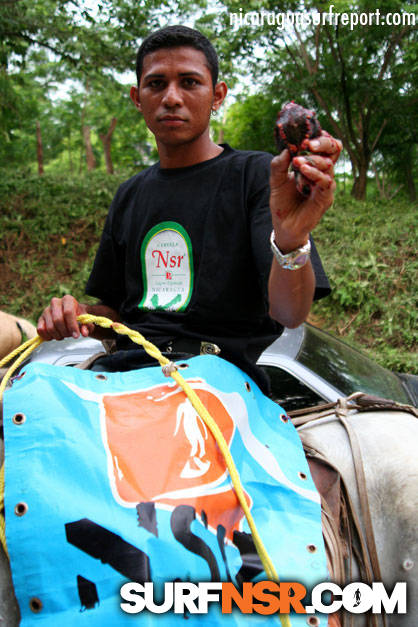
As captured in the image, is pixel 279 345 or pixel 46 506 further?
pixel 279 345

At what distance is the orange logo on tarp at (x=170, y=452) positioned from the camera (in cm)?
109

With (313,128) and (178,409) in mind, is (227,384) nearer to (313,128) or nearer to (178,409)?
(178,409)

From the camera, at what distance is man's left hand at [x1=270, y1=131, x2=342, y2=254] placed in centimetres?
102

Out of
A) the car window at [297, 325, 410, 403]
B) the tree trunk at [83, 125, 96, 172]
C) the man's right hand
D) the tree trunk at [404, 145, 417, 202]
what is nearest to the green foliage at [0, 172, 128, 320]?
the car window at [297, 325, 410, 403]

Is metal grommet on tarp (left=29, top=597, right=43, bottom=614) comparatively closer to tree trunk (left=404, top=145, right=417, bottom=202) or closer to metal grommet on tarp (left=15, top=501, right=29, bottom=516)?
metal grommet on tarp (left=15, top=501, right=29, bottom=516)

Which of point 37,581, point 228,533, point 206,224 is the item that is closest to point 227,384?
point 228,533

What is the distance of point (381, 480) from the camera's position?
56.3 inches

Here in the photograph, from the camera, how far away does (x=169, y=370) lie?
1.31 metres

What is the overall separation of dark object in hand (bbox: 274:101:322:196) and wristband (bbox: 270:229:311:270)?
0.55 feet

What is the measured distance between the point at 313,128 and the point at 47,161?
71.8ft

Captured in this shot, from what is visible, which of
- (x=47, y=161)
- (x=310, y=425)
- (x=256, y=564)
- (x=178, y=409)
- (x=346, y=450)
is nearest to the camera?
(x=256, y=564)

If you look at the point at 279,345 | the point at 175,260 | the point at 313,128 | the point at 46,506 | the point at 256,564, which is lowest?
the point at 279,345

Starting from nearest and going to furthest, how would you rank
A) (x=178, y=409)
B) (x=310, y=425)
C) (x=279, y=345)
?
1. (x=178, y=409)
2. (x=310, y=425)
3. (x=279, y=345)

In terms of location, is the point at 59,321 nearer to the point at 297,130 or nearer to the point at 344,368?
the point at 297,130
